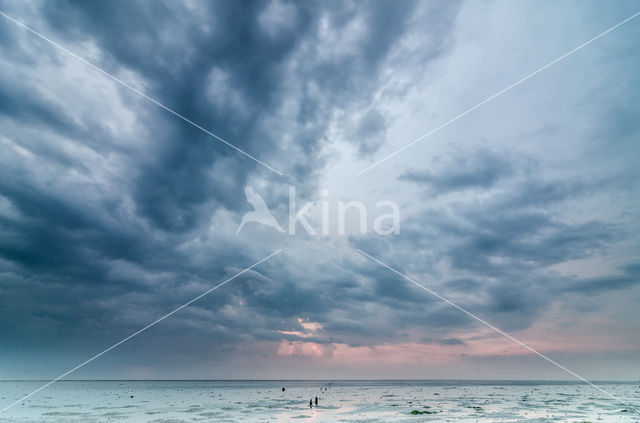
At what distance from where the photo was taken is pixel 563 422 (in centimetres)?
3603

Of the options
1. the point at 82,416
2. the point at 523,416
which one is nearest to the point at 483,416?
the point at 523,416

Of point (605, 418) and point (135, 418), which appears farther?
point (135, 418)

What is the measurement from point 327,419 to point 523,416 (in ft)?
77.0

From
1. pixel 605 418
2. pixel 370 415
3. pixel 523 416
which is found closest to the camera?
pixel 605 418

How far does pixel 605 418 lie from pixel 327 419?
31348 mm

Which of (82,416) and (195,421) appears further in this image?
(82,416)

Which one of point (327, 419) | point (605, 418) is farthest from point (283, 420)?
point (605, 418)

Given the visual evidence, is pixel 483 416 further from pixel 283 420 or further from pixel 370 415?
pixel 283 420

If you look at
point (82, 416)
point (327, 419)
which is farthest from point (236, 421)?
point (82, 416)

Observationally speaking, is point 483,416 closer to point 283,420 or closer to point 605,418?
point 605,418

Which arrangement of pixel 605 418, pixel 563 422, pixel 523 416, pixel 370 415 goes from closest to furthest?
pixel 563 422 < pixel 605 418 < pixel 523 416 < pixel 370 415

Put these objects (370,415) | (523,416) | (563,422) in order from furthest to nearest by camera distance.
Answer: (370,415) → (523,416) → (563,422)

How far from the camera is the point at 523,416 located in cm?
4138

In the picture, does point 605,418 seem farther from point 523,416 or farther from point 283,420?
point 283,420
